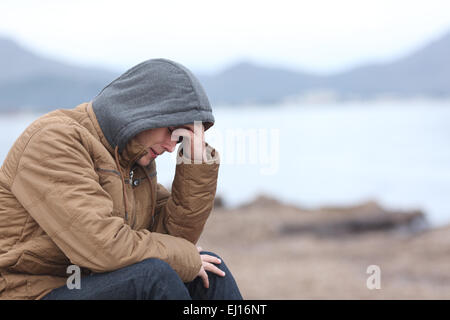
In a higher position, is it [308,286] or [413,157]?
[413,157]

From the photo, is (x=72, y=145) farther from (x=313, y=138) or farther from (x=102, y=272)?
(x=313, y=138)

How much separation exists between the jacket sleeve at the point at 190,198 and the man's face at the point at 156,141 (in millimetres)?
84

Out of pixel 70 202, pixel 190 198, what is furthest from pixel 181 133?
pixel 70 202

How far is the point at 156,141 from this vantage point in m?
2.05

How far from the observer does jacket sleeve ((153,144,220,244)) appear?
213 cm

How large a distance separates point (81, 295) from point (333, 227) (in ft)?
27.9

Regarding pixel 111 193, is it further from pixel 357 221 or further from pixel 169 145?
pixel 357 221

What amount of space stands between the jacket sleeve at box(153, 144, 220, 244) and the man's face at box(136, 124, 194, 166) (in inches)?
3.3

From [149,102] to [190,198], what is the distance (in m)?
0.43

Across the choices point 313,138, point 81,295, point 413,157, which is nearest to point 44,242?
point 81,295

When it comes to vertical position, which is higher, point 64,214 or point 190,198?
point 190,198

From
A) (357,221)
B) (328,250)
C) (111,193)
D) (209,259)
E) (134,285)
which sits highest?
(357,221)

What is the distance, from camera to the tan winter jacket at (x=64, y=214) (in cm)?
Result: 173

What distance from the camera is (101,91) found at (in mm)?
2088
